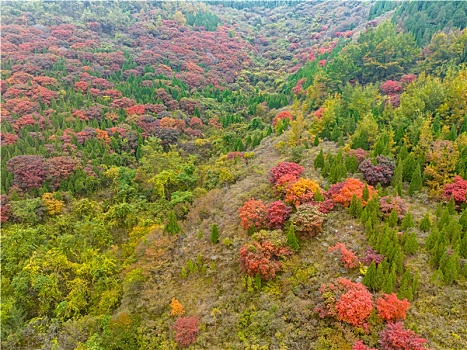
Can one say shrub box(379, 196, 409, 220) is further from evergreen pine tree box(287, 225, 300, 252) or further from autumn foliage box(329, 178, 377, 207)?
evergreen pine tree box(287, 225, 300, 252)

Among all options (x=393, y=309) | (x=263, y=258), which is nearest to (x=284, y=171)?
(x=263, y=258)

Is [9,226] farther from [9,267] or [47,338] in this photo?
[47,338]

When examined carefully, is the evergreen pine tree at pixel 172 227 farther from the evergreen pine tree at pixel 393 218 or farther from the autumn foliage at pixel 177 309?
the evergreen pine tree at pixel 393 218

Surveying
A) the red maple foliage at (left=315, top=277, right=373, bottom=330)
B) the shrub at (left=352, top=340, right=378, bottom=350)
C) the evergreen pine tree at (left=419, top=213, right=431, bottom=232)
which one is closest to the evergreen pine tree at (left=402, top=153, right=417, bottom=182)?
the evergreen pine tree at (left=419, top=213, right=431, bottom=232)

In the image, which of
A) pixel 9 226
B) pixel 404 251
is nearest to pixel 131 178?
pixel 9 226

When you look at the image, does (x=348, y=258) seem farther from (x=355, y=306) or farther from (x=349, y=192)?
(x=349, y=192)
